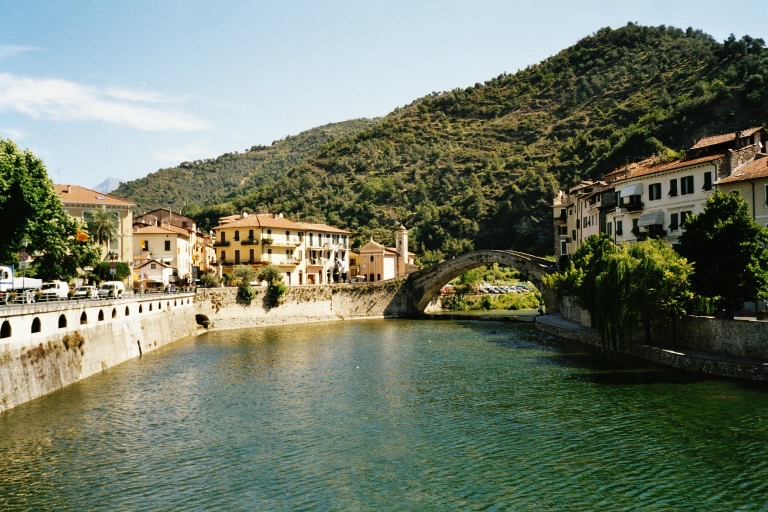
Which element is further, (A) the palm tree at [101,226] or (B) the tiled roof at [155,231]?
(B) the tiled roof at [155,231]

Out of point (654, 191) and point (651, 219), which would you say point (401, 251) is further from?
point (651, 219)

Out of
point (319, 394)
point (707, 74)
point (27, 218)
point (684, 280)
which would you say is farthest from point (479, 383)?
Result: point (707, 74)

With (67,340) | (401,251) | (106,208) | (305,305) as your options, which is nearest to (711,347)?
(67,340)

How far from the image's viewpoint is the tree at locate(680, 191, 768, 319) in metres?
33.1

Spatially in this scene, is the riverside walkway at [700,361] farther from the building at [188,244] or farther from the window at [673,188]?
the building at [188,244]

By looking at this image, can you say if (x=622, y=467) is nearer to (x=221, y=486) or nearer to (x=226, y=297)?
(x=221, y=486)

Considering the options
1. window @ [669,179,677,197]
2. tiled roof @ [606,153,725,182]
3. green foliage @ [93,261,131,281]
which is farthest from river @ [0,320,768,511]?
green foliage @ [93,261,131,281]

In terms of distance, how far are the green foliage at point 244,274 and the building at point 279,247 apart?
8.21 metres


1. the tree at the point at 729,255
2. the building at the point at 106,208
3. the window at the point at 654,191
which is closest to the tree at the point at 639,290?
the tree at the point at 729,255

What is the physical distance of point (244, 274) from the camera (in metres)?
73.0

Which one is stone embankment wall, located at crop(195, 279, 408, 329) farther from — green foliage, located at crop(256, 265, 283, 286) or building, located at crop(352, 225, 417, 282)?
building, located at crop(352, 225, 417, 282)

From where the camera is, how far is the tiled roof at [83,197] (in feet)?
221

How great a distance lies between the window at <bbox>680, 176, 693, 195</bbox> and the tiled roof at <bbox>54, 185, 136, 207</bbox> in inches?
2048

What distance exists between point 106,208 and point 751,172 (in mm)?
58158
